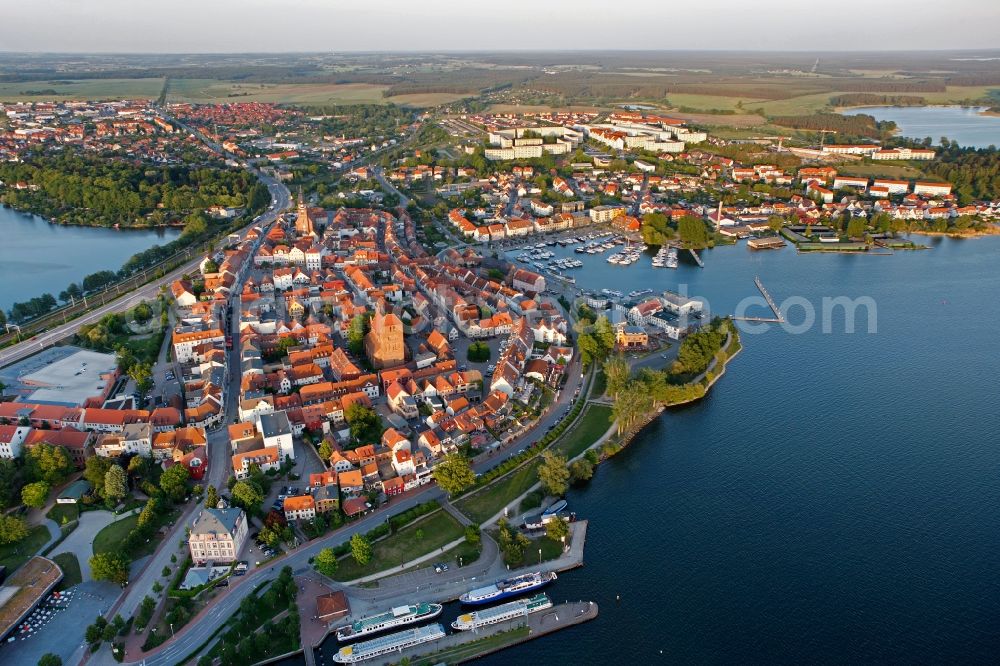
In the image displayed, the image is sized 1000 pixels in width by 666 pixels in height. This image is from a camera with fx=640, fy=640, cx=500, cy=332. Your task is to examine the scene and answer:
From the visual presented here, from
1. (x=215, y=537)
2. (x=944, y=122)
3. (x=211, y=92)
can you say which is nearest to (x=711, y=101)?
(x=944, y=122)

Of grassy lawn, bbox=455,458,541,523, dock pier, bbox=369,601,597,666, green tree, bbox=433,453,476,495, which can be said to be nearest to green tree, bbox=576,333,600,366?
grassy lawn, bbox=455,458,541,523

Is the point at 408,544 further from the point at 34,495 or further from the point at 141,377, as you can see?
the point at 141,377

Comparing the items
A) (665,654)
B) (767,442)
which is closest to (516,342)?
(767,442)

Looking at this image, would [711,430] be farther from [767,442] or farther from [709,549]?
[709,549]

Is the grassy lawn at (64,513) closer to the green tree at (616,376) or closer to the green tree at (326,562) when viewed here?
the green tree at (326,562)

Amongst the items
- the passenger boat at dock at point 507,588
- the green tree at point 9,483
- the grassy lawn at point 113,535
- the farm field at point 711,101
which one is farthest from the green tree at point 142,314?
the farm field at point 711,101

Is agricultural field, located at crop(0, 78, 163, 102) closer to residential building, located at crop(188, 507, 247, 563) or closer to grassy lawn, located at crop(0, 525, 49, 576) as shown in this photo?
grassy lawn, located at crop(0, 525, 49, 576)
